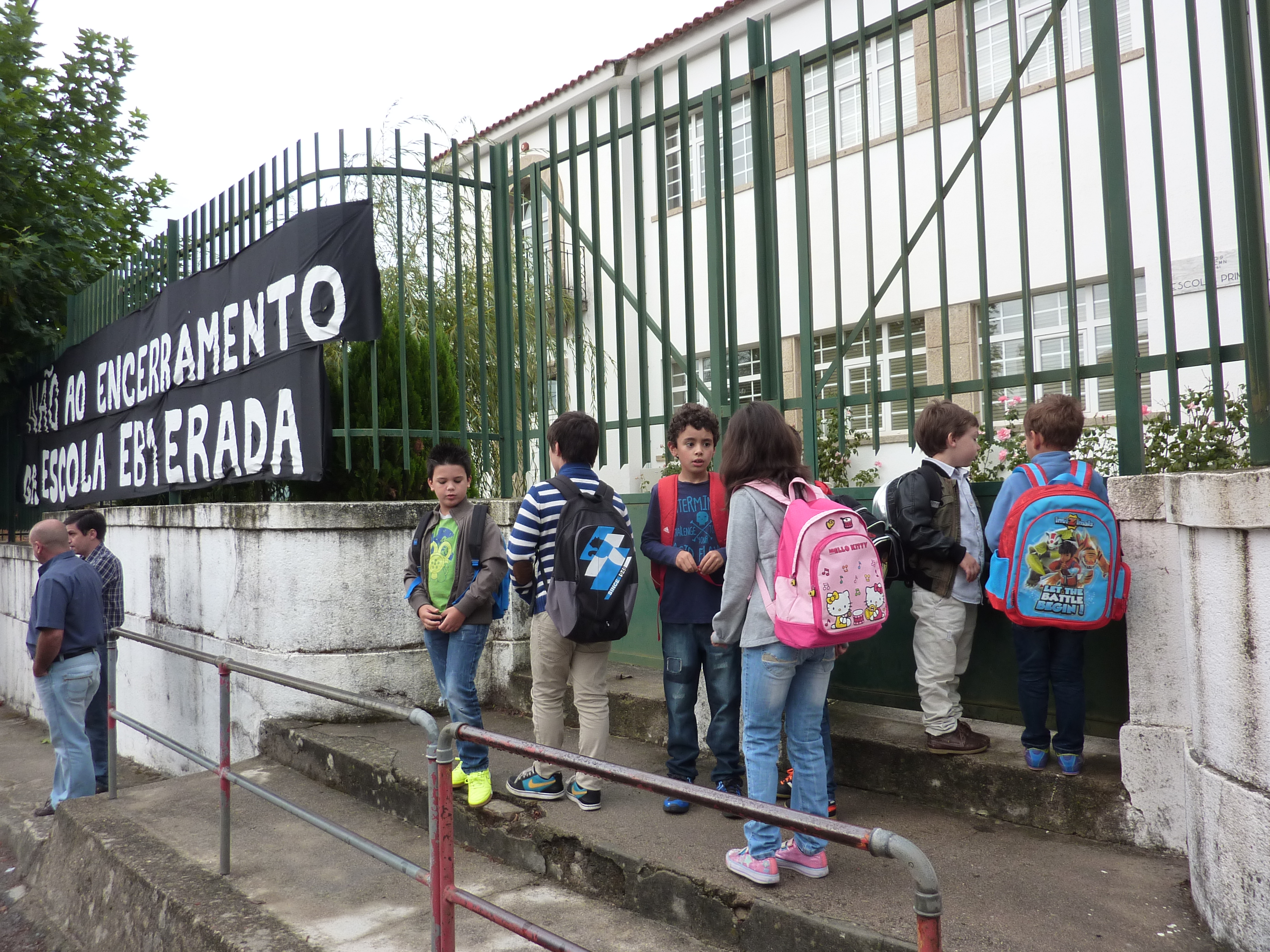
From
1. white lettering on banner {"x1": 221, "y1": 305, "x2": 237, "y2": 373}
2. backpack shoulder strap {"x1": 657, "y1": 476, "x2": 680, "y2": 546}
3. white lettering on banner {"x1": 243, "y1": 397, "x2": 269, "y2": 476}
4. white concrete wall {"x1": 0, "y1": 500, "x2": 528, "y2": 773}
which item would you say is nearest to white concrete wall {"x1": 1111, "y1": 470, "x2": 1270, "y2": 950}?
backpack shoulder strap {"x1": 657, "y1": 476, "x2": 680, "y2": 546}

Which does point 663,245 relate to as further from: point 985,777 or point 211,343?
point 211,343

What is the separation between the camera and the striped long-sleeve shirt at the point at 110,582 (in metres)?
6.80

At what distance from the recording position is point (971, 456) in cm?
401

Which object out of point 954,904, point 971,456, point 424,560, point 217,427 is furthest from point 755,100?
point 217,427

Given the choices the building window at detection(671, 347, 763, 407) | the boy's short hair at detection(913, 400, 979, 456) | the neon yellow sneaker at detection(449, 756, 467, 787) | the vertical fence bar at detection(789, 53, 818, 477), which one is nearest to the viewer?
the boy's short hair at detection(913, 400, 979, 456)

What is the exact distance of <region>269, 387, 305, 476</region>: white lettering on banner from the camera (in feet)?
19.1

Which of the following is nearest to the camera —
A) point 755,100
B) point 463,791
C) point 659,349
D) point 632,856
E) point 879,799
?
point 632,856

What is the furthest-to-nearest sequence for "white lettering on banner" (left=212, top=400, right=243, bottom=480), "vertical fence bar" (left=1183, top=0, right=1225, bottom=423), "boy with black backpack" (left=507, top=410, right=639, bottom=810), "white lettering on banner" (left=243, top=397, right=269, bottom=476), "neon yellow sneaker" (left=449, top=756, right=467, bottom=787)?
"white lettering on banner" (left=212, top=400, right=243, bottom=480)
"white lettering on banner" (left=243, top=397, right=269, bottom=476)
"neon yellow sneaker" (left=449, top=756, right=467, bottom=787)
"boy with black backpack" (left=507, top=410, right=639, bottom=810)
"vertical fence bar" (left=1183, top=0, right=1225, bottom=423)

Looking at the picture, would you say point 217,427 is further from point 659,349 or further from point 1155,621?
point 1155,621

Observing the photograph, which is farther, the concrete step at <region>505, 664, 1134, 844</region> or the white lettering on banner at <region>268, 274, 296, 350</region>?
the white lettering on banner at <region>268, 274, 296, 350</region>

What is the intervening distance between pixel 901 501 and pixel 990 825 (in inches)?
49.4

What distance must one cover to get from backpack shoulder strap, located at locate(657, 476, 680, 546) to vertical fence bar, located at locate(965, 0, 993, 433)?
1.26 m

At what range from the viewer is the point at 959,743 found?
3.75 m

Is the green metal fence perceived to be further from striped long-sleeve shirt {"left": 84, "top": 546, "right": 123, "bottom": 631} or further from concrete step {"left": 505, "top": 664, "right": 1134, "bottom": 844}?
striped long-sleeve shirt {"left": 84, "top": 546, "right": 123, "bottom": 631}
